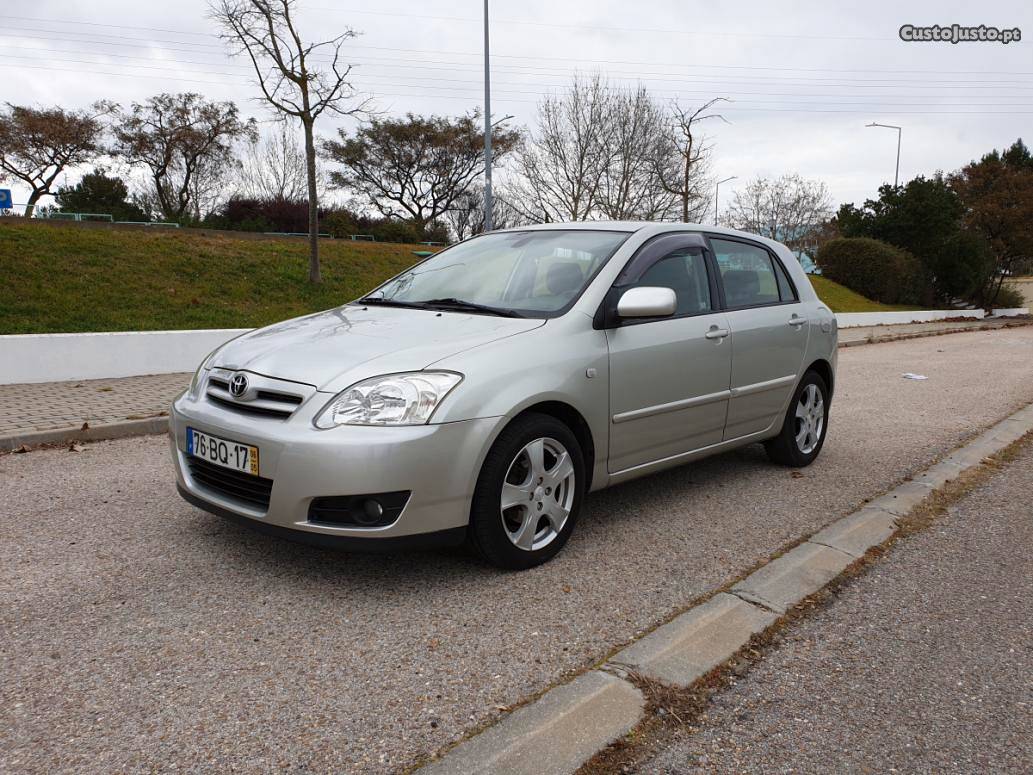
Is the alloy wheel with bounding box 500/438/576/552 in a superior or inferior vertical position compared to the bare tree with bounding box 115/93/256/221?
inferior

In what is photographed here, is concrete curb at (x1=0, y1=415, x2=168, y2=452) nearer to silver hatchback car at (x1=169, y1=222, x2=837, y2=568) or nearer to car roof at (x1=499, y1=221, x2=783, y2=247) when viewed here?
silver hatchback car at (x1=169, y1=222, x2=837, y2=568)

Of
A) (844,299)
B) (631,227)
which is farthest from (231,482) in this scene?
(844,299)

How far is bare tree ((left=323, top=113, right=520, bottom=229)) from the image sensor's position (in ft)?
148

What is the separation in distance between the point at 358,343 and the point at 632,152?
96.7 feet

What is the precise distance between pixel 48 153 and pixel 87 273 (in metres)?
27.6

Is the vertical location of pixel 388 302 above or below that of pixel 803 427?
above

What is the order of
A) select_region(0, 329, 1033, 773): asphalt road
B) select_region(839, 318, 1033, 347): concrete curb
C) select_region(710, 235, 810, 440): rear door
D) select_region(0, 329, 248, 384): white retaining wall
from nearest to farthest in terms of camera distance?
select_region(0, 329, 1033, 773): asphalt road
select_region(710, 235, 810, 440): rear door
select_region(0, 329, 248, 384): white retaining wall
select_region(839, 318, 1033, 347): concrete curb

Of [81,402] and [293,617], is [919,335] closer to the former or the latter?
[81,402]

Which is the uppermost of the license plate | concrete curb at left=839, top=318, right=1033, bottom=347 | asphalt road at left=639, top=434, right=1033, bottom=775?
the license plate

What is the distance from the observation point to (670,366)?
13.9 feet

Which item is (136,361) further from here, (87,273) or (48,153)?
(48,153)

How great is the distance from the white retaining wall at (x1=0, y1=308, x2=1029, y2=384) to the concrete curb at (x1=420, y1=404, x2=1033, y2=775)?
23.3ft

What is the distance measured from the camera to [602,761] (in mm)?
2199

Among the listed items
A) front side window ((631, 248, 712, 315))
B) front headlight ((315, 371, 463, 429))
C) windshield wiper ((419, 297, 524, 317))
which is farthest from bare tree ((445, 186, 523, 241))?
front headlight ((315, 371, 463, 429))
